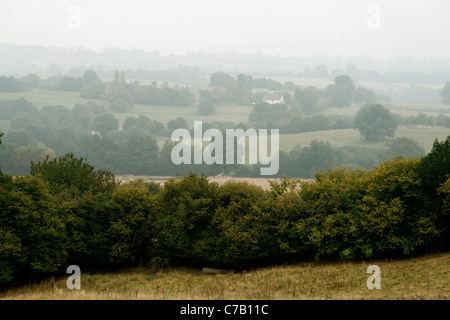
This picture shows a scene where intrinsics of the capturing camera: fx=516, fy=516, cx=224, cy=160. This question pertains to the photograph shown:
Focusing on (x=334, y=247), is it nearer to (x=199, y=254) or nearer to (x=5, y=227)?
(x=199, y=254)

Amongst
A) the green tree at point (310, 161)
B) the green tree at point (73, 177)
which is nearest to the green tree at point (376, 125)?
the green tree at point (310, 161)

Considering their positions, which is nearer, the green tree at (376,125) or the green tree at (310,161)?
the green tree at (310,161)

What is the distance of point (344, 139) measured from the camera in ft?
631

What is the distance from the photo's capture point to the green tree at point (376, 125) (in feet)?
614

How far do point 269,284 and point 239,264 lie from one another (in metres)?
7.94

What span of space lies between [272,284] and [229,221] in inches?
379

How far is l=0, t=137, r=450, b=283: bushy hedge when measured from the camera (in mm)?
40000

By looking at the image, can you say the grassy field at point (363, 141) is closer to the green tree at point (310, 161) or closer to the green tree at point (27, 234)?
the green tree at point (310, 161)

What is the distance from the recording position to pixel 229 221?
44125 millimetres

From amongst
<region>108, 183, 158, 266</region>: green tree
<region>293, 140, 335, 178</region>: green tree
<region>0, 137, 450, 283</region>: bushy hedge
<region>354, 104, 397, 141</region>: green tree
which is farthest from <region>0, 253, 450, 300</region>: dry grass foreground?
<region>354, 104, 397, 141</region>: green tree

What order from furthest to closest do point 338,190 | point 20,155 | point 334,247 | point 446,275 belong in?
point 20,155 → point 338,190 → point 334,247 → point 446,275

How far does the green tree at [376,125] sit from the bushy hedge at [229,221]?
14474cm

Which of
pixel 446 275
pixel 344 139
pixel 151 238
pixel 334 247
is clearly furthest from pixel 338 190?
pixel 344 139

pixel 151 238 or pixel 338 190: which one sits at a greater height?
pixel 338 190
